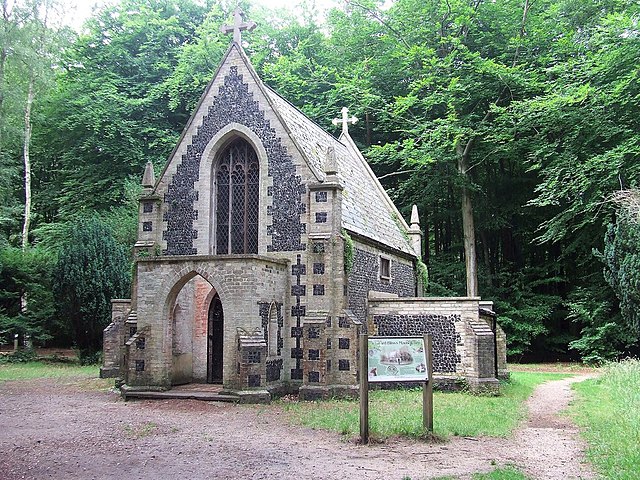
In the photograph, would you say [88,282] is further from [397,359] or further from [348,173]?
[397,359]

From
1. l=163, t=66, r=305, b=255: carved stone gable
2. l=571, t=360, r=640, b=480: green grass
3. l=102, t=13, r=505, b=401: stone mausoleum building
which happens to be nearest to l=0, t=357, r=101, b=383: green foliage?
l=102, t=13, r=505, b=401: stone mausoleum building

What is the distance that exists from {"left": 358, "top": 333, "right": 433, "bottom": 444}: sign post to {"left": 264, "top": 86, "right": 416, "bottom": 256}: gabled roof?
7.33m

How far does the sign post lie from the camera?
11453 millimetres

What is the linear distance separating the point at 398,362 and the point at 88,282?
18.9 metres

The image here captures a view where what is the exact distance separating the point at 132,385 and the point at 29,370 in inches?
410

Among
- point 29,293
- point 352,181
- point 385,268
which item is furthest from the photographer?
point 29,293

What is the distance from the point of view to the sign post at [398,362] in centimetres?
1145

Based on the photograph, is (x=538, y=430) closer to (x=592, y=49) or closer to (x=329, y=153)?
(x=329, y=153)

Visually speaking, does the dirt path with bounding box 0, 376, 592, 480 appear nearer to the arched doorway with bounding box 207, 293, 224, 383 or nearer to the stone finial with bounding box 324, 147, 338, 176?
the arched doorway with bounding box 207, 293, 224, 383

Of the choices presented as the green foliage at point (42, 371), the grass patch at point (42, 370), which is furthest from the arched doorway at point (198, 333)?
the grass patch at point (42, 370)

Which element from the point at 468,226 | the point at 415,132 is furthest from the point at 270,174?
the point at 468,226

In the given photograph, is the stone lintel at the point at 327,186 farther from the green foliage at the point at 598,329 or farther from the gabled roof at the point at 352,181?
the green foliage at the point at 598,329

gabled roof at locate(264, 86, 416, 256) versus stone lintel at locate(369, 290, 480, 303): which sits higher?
gabled roof at locate(264, 86, 416, 256)

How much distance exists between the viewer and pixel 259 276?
16953 millimetres
